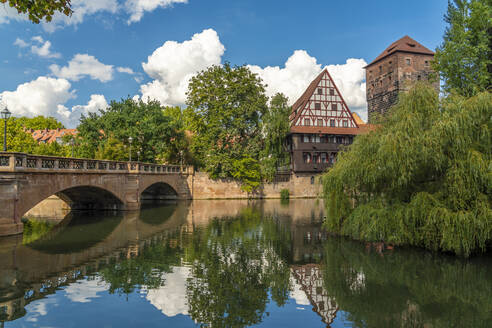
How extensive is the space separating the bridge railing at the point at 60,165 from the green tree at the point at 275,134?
1826 cm

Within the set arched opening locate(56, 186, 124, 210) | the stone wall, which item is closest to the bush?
the stone wall

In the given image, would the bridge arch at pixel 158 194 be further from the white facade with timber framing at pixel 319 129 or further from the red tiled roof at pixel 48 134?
the red tiled roof at pixel 48 134

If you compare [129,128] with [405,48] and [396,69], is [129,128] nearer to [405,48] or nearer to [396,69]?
[396,69]

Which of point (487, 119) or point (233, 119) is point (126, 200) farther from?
point (487, 119)

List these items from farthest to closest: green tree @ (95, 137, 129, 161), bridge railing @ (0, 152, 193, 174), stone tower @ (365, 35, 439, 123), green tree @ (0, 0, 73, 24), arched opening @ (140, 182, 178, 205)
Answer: stone tower @ (365, 35, 439, 123) < arched opening @ (140, 182, 178, 205) < green tree @ (95, 137, 129, 161) < bridge railing @ (0, 152, 193, 174) < green tree @ (0, 0, 73, 24)

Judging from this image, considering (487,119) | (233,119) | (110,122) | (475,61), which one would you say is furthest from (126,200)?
(475,61)

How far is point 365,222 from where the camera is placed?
1387 cm

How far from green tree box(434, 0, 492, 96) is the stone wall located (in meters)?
21.9

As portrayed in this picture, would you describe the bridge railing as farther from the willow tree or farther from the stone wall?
the willow tree

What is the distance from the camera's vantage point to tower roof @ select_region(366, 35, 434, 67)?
4784cm

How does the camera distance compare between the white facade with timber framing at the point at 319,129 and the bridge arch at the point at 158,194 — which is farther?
the white facade with timber framing at the point at 319,129

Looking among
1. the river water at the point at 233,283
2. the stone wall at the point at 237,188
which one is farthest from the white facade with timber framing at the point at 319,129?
the river water at the point at 233,283

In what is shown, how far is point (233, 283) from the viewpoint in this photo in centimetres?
949

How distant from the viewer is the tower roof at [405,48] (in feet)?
157
